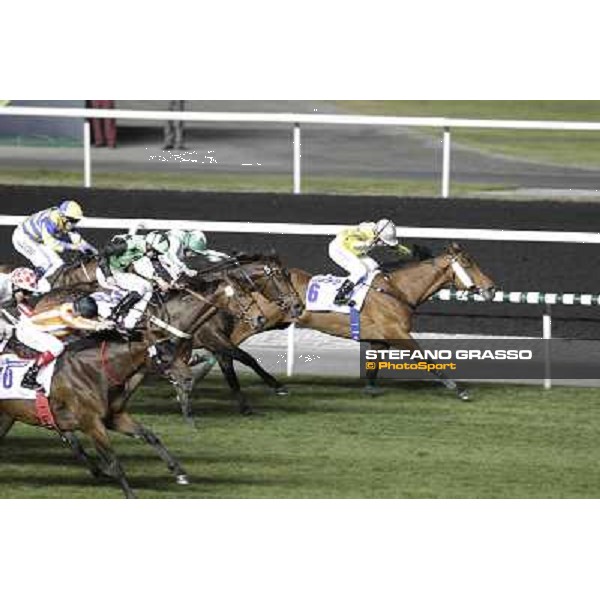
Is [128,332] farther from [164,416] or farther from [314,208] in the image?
[314,208]

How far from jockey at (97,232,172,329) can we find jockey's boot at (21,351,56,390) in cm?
195

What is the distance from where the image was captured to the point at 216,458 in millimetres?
15062

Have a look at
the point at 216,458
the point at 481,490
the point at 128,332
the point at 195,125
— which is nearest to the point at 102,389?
the point at 128,332

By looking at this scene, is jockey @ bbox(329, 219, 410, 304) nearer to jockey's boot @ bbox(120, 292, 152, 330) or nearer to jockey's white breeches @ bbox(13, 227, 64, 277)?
jockey's white breeches @ bbox(13, 227, 64, 277)

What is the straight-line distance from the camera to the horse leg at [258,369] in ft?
56.9

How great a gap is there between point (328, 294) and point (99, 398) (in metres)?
4.56

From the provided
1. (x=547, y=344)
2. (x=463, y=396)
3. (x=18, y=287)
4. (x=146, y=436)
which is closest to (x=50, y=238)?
(x=18, y=287)

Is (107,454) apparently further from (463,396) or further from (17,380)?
(463,396)

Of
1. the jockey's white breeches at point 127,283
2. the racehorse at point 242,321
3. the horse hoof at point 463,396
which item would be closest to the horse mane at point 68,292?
the jockey's white breeches at point 127,283

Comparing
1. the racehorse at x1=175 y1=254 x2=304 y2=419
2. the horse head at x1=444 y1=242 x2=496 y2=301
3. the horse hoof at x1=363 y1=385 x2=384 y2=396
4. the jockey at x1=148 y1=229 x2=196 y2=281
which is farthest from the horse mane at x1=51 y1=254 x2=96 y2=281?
the horse head at x1=444 y1=242 x2=496 y2=301

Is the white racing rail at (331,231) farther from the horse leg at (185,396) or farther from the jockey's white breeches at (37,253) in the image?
the horse leg at (185,396)

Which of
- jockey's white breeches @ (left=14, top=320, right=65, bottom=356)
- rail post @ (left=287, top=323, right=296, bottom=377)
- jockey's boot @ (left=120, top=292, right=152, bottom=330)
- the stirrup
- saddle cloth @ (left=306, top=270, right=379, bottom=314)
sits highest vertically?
jockey's boot @ (left=120, top=292, right=152, bottom=330)

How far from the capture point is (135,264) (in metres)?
17.1

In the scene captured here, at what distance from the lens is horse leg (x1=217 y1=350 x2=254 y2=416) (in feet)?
55.3
